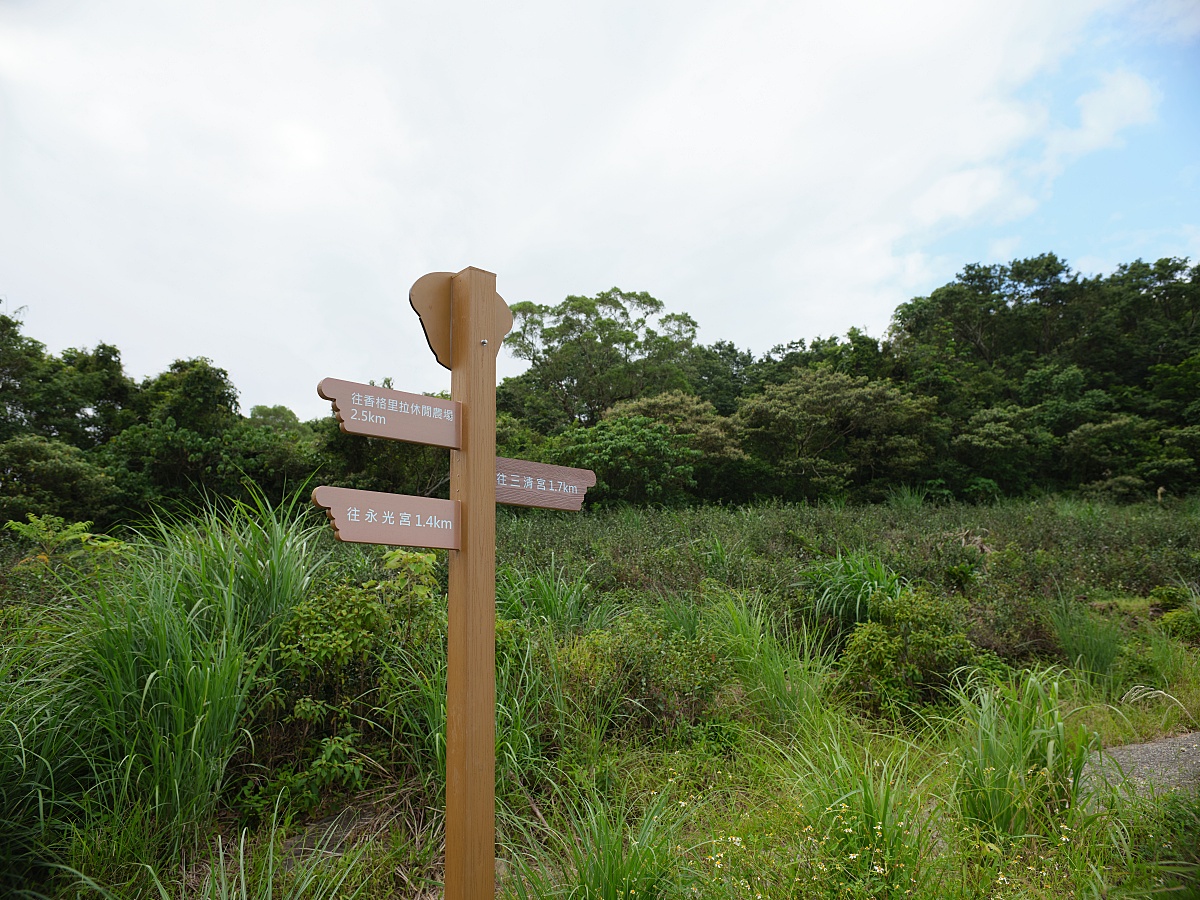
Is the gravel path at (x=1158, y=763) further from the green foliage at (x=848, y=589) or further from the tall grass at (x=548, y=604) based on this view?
the tall grass at (x=548, y=604)

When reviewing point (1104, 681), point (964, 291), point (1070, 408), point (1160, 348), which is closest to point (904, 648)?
point (1104, 681)

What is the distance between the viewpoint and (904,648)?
14.4 ft

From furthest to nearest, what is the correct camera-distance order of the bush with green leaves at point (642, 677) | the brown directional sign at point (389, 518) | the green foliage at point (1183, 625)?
the green foliage at point (1183, 625) → the bush with green leaves at point (642, 677) → the brown directional sign at point (389, 518)

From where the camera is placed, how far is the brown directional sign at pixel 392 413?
2035 mm

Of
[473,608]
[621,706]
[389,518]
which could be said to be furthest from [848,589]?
[389,518]

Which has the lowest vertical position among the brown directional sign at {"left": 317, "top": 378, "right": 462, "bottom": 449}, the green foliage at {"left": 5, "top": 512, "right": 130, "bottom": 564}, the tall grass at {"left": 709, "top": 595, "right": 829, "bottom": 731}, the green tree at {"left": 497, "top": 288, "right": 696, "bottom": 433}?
the tall grass at {"left": 709, "top": 595, "right": 829, "bottom": 731}

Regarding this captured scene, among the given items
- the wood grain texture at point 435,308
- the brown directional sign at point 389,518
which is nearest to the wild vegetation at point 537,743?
the brown directional sign at point 389,518

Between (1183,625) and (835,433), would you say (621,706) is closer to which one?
(1183,625)

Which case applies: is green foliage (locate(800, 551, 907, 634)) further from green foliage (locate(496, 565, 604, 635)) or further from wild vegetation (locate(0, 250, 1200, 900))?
green foliage (locate(496, 565, 604, 635))

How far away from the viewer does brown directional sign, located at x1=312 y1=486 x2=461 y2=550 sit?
1.94 metres

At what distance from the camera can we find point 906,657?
4.38 meters

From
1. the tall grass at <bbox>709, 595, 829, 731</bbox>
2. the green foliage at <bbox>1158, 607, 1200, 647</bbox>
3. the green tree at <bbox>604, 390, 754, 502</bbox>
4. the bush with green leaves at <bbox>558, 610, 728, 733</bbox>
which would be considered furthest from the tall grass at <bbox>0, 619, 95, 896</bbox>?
the green tree at <bbox>604, 390, 754, 502</bbox>

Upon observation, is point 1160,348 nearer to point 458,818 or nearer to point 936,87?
point 936,87

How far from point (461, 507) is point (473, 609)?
1.09 feet
